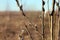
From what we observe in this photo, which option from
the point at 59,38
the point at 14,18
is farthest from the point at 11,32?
the point at 59,38

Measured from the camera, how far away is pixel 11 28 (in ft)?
36.6

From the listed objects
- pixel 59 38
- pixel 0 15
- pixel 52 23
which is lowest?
pixel 0 15

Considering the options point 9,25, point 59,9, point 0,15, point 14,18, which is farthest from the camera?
point 0,15

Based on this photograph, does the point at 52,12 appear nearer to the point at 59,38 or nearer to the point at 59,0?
the point at 59,0

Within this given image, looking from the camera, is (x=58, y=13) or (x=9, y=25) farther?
(x=9, y=25)

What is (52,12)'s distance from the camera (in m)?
0.84

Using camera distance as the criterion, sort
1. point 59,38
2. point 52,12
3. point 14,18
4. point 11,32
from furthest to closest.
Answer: point 14,18, point 11,32, point 59,38, point 52,12

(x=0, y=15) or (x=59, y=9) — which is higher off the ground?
(x=59, y=9)

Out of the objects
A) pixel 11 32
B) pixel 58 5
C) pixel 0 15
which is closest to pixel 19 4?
pixel 58 5

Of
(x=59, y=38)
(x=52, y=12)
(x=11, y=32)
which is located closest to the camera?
(x=52, y=12)

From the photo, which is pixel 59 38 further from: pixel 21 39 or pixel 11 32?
pixel 11 32

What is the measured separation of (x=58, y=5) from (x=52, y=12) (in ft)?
0.39

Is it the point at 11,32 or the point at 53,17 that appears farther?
the point at 11,32

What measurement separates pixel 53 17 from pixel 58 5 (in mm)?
85
